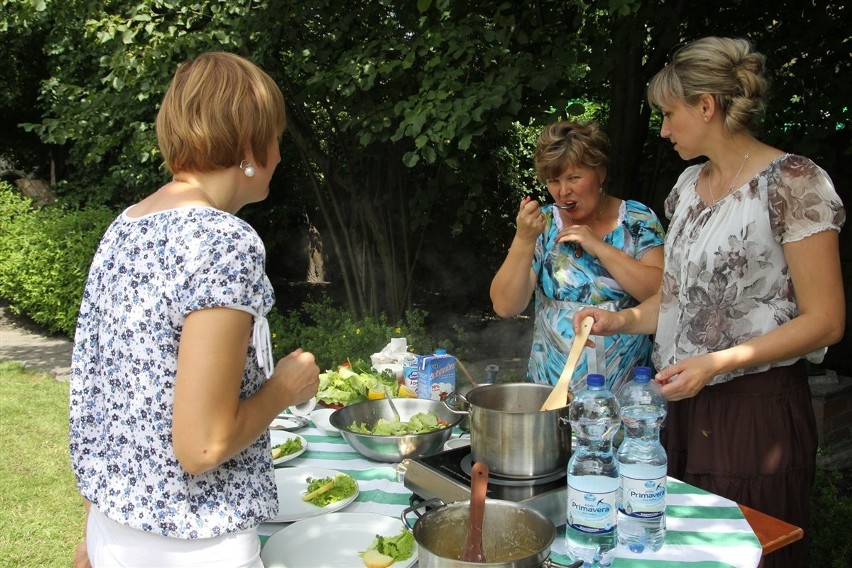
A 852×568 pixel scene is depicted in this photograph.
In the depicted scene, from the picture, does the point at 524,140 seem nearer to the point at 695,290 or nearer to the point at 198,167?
the point at 695,290

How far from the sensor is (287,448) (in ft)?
7.73

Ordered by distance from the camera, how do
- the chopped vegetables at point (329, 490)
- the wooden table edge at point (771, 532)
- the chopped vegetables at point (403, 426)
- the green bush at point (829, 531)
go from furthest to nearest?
the green bush at point (829, 531) → the chopped vegetables at point (403, 426) → the chopped vegetables at point (329, 490) → the wooden table edge at point (771, 532)

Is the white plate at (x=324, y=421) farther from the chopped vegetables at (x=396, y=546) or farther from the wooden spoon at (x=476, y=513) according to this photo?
the wooden spoon at (x=476, y=513)

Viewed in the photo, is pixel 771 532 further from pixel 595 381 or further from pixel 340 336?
pixel 340 336

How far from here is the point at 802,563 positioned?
2.41m

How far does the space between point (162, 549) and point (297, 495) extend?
633mm

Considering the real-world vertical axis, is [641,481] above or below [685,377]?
below

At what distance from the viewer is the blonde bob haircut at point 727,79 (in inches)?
88.7

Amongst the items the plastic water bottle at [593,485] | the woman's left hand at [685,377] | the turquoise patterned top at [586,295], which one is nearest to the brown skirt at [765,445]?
the woman's left hand at [685,377]

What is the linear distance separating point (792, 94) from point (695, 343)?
3.18 meters

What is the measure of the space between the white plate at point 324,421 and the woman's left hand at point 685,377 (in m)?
1.08

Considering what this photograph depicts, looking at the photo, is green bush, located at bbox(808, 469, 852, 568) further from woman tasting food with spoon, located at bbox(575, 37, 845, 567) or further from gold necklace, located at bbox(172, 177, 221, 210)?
gold necklace, located at bbox(172, 177, 221, 210)

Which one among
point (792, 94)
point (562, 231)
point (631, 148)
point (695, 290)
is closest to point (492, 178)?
point (631, 148)

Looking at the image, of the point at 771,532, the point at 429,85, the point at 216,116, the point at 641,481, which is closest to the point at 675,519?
the point at 771,532
